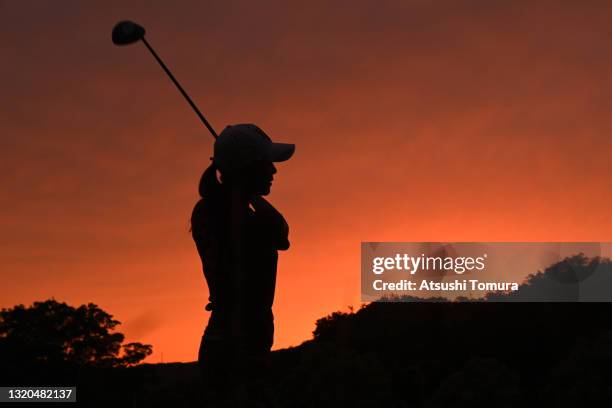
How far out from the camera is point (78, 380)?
A: 9131 centimetres

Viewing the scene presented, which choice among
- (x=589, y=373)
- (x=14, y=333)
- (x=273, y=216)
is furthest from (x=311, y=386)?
(x=273, y=216)

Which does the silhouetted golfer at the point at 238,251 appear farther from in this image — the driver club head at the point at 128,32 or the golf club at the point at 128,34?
the driver club head at the point at 128,32

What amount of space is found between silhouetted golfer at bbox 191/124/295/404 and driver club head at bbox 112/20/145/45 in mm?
1964

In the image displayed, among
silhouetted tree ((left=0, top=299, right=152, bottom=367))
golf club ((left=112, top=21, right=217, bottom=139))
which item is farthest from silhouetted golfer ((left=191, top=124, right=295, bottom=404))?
silhouetted tree ((left=0, top=299, right=152, bottom=367))

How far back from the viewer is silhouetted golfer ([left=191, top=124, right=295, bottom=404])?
10719 mm

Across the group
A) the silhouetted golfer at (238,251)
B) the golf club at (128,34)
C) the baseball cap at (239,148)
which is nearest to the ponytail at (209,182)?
the silhouetted golfer at (238,251)

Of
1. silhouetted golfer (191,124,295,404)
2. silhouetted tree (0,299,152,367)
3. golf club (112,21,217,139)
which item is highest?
silhouetted tree (0,299,152,367)

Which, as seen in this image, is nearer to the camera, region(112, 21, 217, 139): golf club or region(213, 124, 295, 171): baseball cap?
region(213, 124, 295, 171): baseball cap

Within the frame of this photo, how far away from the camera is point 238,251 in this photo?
35.3ft

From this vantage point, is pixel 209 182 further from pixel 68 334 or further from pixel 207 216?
pixel 68 334

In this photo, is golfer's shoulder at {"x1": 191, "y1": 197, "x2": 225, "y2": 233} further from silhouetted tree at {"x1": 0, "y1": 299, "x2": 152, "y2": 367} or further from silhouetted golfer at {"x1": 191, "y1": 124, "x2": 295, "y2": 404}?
silhouetted tree at {"x1": 0, "y1": 299, "x2": 152, "y2": 367}

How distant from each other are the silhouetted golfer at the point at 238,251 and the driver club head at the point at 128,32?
1.96 metres

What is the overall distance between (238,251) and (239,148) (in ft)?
3.66

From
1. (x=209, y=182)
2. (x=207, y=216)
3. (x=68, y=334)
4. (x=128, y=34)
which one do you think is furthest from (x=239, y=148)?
(x=68, y=334)
